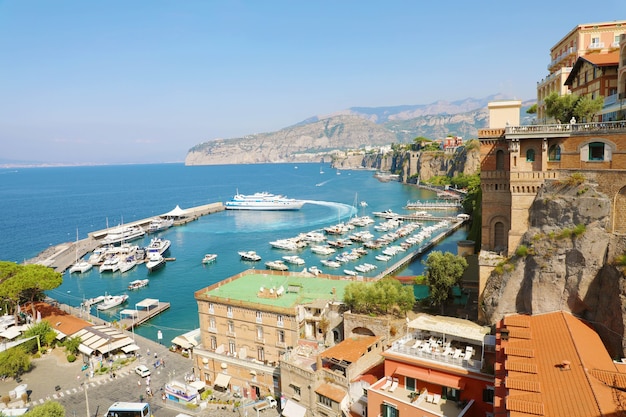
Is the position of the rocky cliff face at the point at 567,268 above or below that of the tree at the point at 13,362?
above

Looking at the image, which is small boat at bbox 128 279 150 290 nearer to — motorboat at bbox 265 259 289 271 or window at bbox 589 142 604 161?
motorboat at bbox 265 259 289 271

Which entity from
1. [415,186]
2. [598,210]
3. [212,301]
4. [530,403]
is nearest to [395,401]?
[530,403]

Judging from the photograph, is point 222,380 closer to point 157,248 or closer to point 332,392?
point 332,392

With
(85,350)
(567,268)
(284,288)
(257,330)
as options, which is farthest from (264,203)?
(567,268)

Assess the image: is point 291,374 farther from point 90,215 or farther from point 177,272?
point 90,215

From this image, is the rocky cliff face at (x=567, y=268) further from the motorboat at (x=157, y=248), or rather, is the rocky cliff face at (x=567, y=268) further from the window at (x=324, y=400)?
the motorboat at (x=157, y=248)

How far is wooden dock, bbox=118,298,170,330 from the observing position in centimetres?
4647

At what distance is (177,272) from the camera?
6762 centimetres

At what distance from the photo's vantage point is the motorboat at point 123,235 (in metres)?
A: 86.6

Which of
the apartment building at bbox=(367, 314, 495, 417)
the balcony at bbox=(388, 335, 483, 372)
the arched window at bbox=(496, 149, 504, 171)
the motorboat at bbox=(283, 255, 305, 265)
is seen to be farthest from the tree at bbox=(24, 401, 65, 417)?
the motorboat at bbox=(283, 255, 305, 265)

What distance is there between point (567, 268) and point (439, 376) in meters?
9.26

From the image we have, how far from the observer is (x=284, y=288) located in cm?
3488

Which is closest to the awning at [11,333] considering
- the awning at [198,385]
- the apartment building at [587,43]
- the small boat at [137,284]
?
the small boat at [137,284]

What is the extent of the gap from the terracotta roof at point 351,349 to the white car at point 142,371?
16.2 m
